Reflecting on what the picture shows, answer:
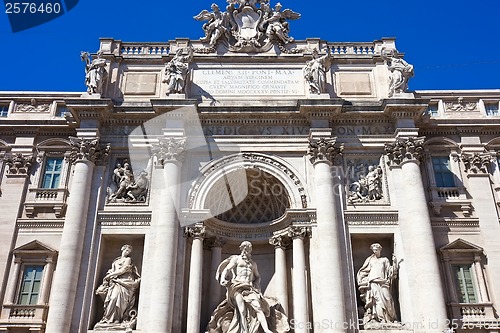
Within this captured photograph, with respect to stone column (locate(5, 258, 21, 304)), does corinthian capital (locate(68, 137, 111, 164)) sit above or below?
above

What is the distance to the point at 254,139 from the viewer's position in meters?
22.5

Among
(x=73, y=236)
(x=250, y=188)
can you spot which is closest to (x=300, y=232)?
(x=250, y=188)

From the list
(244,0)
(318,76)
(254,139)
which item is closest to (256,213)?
(254,139)

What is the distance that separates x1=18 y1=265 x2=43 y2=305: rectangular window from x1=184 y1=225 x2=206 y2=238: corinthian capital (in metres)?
5.70

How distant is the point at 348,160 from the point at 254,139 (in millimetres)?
3937

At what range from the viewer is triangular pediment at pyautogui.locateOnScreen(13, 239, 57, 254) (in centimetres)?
2073

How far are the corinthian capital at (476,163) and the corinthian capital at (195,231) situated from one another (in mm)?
11208

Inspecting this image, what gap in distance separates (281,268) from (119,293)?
19.8 feet

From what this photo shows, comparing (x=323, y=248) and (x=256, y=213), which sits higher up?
(x=256, y=213)

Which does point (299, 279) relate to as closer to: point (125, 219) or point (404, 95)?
point (125, 219)

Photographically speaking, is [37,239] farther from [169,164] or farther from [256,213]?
[256,213]

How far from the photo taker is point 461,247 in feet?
68.3

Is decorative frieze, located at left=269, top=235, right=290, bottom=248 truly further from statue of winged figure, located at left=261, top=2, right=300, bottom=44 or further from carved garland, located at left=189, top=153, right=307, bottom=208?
statue of winged figure, located at left=261, top=2, right=300, bottom=44

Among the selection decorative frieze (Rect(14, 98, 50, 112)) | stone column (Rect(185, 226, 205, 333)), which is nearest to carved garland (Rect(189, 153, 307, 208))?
stone column (Rect(185, 226, 205, 333))
